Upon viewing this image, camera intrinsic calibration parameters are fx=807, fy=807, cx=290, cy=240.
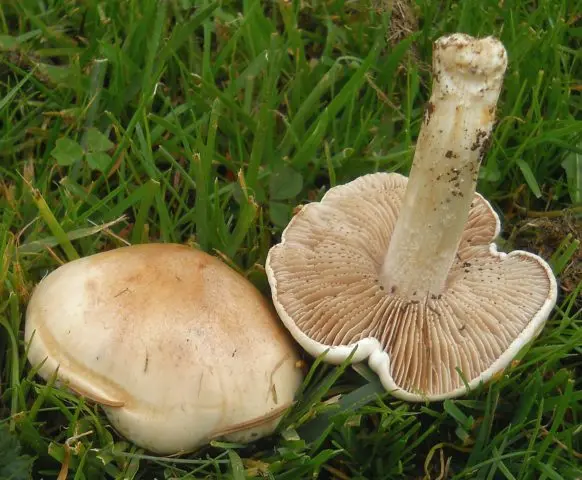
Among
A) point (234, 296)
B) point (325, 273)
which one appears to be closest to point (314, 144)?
point (325, 273)

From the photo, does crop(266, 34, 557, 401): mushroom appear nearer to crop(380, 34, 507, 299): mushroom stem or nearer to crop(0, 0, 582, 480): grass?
crop(380, 34, 507, 299): mushroom stem

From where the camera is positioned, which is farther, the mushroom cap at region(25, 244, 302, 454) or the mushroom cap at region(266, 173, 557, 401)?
the mushroom cap at region(266, 173, 557, 401)

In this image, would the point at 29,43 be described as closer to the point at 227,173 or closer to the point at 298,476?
the point at 227,173

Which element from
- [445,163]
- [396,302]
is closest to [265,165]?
[396,302]

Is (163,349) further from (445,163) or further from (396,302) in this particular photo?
(445,163)

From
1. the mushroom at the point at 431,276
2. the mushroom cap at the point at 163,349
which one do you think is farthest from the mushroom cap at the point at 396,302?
the mushroom cap at the point at 163,349

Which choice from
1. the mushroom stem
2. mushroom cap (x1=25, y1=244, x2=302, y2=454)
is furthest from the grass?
the mushroom stem
